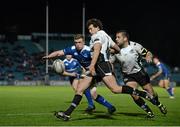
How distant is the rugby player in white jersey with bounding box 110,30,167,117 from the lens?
45.5 feet

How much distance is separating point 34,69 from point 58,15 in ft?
37.0

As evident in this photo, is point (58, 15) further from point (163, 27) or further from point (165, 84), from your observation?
point (165, 84)

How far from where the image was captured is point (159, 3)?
227 ft

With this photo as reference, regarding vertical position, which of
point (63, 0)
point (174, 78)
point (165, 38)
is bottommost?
point (174, 78)

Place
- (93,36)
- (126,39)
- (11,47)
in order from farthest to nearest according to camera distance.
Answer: (11,47), (126,39), (93,36)

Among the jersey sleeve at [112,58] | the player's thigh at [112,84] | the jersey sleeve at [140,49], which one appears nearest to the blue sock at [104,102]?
the jersey sleeve at [112,58]

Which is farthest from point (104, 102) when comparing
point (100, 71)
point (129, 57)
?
point (100, 71)

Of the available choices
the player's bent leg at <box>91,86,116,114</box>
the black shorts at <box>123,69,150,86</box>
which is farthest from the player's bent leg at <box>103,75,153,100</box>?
the player's bent leg at <box>91,86,116,114</box>

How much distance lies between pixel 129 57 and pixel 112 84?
151 centimetres

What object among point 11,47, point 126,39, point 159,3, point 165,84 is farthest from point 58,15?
point 126,39

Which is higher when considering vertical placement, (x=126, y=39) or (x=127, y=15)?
(x=127, y=15)

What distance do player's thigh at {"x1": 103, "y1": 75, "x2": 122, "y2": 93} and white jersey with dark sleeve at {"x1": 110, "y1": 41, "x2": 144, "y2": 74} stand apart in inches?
50.6

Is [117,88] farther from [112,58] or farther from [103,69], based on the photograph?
[112,58]

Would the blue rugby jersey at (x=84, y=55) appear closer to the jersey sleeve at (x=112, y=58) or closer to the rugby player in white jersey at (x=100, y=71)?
the jersey sleeve at (x=112, y=58)
